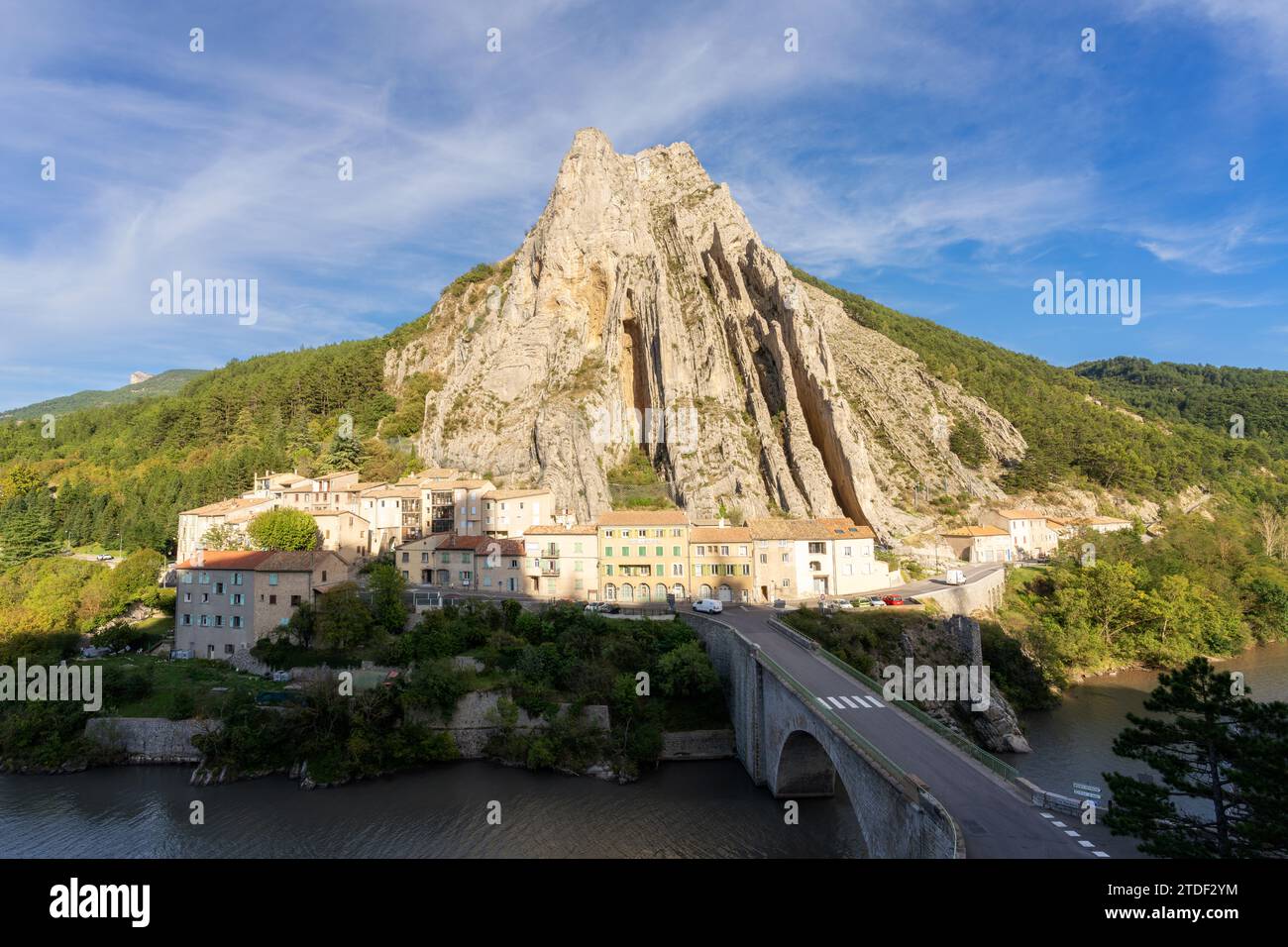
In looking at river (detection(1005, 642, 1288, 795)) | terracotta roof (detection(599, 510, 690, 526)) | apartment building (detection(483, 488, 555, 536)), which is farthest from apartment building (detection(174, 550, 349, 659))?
river (detection(1005, 642, 1288, 795))

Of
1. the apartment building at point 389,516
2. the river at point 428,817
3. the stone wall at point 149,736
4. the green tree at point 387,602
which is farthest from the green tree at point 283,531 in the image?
the river at point 428,817

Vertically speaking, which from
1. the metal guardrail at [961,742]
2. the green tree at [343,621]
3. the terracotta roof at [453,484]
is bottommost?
the metal guardrail at [961,742]

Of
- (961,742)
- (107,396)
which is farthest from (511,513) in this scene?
(107,396)

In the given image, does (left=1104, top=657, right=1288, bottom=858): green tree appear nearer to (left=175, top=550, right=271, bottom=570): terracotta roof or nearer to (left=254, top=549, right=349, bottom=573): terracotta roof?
(left=254, top=549, right=349, bottom=573): terracotta roof

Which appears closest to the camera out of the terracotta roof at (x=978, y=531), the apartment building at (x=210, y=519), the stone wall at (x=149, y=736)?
the stone wall at (x=149, y=736)

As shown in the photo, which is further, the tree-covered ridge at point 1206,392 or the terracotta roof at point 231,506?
the tree-covered ridge at point 1206,392

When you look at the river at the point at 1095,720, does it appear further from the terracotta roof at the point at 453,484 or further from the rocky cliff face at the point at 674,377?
the terracotta roof at the point at 453,484

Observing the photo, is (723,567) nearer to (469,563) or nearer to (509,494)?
(469,563)
